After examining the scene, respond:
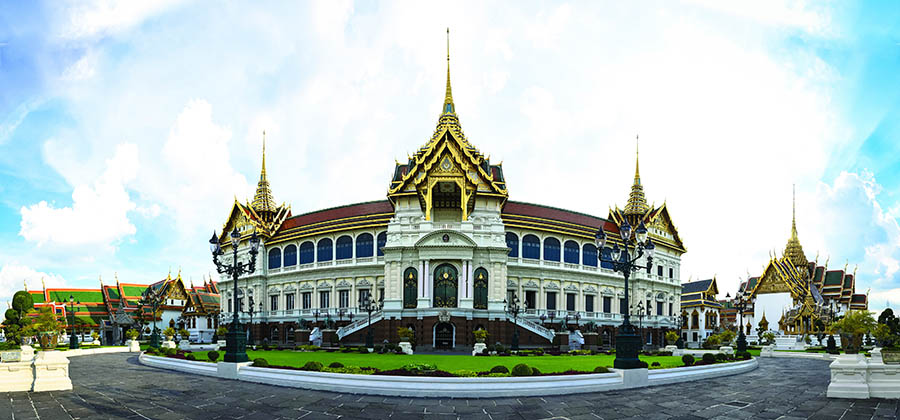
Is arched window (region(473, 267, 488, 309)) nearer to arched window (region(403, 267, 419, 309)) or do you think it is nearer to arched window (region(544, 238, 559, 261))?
arched window (region(403, 267, 419, 309))

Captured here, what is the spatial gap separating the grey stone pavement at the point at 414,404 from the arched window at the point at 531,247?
32.9 meters

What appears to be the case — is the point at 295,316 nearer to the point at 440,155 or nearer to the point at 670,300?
the point at 440,155

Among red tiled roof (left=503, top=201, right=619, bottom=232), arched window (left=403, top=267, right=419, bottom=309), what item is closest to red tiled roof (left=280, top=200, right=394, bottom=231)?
arched window (left=403, top=267, right=419, bottom=309)

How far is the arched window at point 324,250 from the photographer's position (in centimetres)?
5594

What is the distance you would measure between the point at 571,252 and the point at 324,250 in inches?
927

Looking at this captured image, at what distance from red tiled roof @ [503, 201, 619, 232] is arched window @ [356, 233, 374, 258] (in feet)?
42.1

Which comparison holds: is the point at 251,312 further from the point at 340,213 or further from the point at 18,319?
the point at 18,319

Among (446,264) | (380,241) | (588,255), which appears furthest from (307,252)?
(588,255)

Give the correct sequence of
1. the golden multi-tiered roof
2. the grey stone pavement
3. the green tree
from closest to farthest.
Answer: the grey stone pavement → the golden multi-tiered roof → the green tree

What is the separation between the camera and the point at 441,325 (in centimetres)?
4416

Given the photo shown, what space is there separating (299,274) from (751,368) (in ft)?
135

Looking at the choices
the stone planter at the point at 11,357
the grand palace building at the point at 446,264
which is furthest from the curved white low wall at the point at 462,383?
the grand palace building at the point at 446,264

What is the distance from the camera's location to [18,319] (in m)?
52.1

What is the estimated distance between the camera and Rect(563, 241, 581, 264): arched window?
54541 mm
